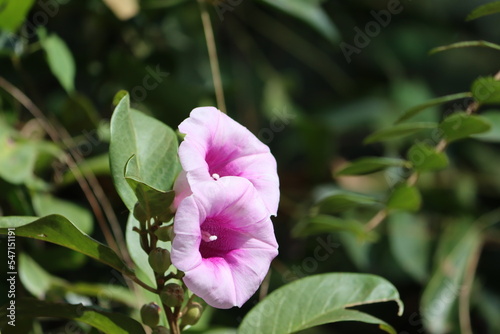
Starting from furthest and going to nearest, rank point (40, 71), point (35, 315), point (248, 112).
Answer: point (248, 112), point (40, 71), point (35, 315)

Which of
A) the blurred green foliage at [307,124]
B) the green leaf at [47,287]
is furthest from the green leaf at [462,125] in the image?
the green leaf at [47,287]

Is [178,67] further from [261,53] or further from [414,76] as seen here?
[414,76]

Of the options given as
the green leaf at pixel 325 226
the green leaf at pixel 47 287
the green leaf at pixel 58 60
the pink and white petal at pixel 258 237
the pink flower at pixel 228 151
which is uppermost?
the green leaf at pixel 58 60

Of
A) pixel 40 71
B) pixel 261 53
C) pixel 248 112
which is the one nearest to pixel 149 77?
pixel 40 71

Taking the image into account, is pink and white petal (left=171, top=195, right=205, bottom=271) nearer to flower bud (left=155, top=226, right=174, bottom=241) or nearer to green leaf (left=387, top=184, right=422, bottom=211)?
flower bud (left=155, top=226, right=174, bottom=241)

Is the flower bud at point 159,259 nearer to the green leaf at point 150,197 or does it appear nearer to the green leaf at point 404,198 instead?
the green leaf at point 150,197

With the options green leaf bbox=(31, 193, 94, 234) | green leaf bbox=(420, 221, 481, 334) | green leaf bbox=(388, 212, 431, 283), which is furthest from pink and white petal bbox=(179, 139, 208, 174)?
green leaf bbox=(388, 212, 431, 283)

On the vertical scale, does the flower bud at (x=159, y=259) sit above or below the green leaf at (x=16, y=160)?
below
